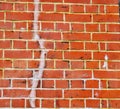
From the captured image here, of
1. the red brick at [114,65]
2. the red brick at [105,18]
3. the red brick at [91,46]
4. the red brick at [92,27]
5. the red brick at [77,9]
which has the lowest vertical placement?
the red brick at [114,65]

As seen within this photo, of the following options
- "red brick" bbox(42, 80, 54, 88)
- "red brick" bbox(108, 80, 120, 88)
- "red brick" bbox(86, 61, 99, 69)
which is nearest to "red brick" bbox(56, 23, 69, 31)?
"red brick" bbox(86, 61, 99, 69)

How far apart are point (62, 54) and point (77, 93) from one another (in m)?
0.33

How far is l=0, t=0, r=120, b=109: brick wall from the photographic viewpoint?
2.45 meters

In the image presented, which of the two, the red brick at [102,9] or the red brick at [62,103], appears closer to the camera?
the red brick at [62,103]

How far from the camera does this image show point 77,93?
2467mm

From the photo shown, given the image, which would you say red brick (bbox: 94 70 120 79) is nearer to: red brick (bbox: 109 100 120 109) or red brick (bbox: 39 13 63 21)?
red brick (bbox: 109 100 120 109)

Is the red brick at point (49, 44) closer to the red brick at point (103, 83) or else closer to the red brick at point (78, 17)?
the red brick at point (78, 17)

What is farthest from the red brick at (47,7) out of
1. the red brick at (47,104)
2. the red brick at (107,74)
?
the red brick at (47,104)

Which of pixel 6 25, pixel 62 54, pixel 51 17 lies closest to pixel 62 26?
pixel 51 17

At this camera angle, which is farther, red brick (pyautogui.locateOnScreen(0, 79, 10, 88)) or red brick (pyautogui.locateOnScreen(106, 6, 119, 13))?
red brick (pyautogui.locateOnScreen(106, 6, 119, 13))

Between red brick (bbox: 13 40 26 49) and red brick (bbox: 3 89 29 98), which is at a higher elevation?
red brick (bbox: 13 40 26 49)

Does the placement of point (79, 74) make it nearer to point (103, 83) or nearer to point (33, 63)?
point (103, 83)

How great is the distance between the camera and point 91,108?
2.46m

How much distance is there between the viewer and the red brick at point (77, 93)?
2461 millimetres
